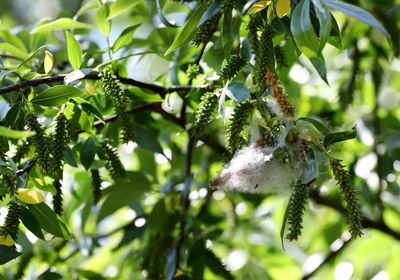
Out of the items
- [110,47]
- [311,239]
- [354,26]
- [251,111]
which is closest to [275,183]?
[251,111]

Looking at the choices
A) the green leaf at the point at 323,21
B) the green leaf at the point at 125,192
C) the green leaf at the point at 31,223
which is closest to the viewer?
the green leaf at the point at 323,21

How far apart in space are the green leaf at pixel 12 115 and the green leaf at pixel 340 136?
0.63 m

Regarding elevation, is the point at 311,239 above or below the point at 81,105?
below

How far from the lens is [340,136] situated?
958 mm

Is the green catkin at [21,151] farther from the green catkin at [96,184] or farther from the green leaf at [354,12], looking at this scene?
the green leaf at [354,12]

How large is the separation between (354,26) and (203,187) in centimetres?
80

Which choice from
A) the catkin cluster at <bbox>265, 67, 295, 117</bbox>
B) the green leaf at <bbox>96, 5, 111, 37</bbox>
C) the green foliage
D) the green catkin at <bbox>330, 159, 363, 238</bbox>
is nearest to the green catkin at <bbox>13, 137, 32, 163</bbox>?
the green foliage

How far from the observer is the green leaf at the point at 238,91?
940 millimetres

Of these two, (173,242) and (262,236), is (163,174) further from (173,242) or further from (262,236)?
(262,236)

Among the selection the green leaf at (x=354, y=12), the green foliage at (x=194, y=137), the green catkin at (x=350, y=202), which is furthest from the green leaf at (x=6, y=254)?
the green leaf at (x=354, y=12)

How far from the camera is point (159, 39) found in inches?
57.9

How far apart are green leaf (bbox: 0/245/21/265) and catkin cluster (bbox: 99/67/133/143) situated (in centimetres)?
31

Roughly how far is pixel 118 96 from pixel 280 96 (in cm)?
32

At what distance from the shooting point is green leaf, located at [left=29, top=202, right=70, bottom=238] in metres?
1.09
